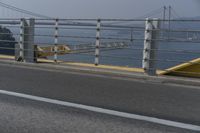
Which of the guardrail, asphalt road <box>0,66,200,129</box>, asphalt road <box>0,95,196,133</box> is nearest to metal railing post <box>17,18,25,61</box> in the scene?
the guardrail

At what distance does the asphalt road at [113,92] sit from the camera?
6.38 metres

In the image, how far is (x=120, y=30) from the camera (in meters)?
11.2

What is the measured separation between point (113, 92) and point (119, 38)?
3143mm

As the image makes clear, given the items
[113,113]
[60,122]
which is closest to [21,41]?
[113,113]

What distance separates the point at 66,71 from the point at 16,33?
8.96ft

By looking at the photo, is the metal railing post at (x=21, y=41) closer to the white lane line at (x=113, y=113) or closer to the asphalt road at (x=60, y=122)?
the white lane line at (x=113, y=113)

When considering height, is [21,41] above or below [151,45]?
above

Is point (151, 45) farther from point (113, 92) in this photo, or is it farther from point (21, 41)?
point (21, 41)

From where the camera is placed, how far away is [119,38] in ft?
35.4

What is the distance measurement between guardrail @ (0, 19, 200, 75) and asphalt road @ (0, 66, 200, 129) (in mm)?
1058

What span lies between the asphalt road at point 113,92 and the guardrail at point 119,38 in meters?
1.06

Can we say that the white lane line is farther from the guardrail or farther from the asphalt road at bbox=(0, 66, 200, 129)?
the guardrail

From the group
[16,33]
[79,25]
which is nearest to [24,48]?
[16,33]

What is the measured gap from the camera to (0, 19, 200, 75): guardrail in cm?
986
